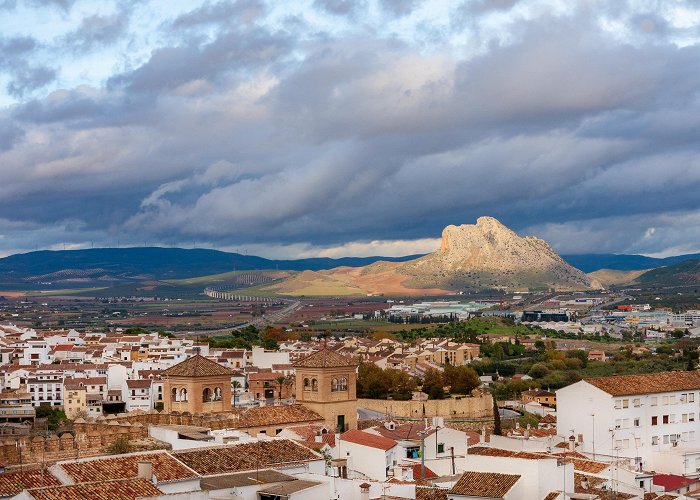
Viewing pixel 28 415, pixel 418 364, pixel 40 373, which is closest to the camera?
pixel 28 415

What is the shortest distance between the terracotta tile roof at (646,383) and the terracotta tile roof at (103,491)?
21385 mm

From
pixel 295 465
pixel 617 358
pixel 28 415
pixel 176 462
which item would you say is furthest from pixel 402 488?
pixel 617 358

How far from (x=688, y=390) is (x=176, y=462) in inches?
934

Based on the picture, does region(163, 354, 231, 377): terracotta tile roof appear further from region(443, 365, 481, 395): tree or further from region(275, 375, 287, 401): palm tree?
region(275, 375, 287, 401): palm tree

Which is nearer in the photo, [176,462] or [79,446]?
[176,462]

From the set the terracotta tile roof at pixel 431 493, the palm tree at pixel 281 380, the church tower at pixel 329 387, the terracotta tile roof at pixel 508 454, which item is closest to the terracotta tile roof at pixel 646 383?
the church tower at pixel 329 387

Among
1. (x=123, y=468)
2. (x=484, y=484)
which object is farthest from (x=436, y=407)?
(x=123, y=468)

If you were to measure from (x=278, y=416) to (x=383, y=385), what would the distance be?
1981 cm

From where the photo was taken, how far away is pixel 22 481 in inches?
782

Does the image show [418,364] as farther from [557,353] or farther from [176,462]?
[176,462]

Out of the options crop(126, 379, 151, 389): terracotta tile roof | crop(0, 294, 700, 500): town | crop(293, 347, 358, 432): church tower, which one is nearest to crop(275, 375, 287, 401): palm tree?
crop(0, 294, 700, 500): town

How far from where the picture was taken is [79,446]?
27016 millimetres

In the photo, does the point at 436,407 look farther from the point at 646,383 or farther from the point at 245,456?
the point at 245,456

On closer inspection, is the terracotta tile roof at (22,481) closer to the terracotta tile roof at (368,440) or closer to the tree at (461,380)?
the terracotta tile roof at (368,440)
